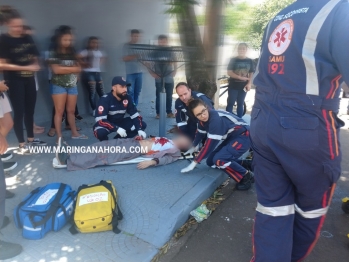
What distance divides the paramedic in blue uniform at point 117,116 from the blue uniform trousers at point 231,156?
1207 mm

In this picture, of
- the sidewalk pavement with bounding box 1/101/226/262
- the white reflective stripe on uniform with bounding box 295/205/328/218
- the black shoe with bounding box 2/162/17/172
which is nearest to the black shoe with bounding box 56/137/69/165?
the sidewalk pavement with bounding box 1/101/226/262

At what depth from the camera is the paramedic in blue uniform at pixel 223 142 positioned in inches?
139

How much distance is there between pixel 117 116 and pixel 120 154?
2.55 ft

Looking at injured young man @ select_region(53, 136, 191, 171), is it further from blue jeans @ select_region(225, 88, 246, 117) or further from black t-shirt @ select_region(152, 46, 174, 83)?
blue jeans @ select_region(225, 88, 246, 117)

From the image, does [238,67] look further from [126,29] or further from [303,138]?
[303,138]

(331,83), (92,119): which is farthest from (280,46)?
(92,119)

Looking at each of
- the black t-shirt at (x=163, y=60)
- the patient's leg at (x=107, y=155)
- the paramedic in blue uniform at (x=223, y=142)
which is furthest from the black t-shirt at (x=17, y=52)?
the paramedic in blue uniform at (x=223, y=142)

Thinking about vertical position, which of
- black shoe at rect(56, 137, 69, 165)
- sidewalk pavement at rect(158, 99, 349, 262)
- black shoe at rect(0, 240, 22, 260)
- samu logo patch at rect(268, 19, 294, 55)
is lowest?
sidewalk pavement at rect(158, 99, 349, 262)

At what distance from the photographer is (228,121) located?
381cm

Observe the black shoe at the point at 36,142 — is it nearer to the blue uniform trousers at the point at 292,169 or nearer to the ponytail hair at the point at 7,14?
the ponytail hair at the point at 7,14

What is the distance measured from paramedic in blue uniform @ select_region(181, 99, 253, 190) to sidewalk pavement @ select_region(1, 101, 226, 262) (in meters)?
0.22

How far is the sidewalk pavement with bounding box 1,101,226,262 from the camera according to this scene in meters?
2.43

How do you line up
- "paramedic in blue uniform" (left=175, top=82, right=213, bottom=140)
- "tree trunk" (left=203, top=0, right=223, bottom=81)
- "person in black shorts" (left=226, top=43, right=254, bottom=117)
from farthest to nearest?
"person in black shorts" (left=226, top=43, right=254, bottom=117) < "paramedic in blue uniform" (left=175, top=82, right=213, bottom=140) < "tree trunk" (left=203, top=0, right=223, bottom=81)

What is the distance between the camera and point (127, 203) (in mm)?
3076
